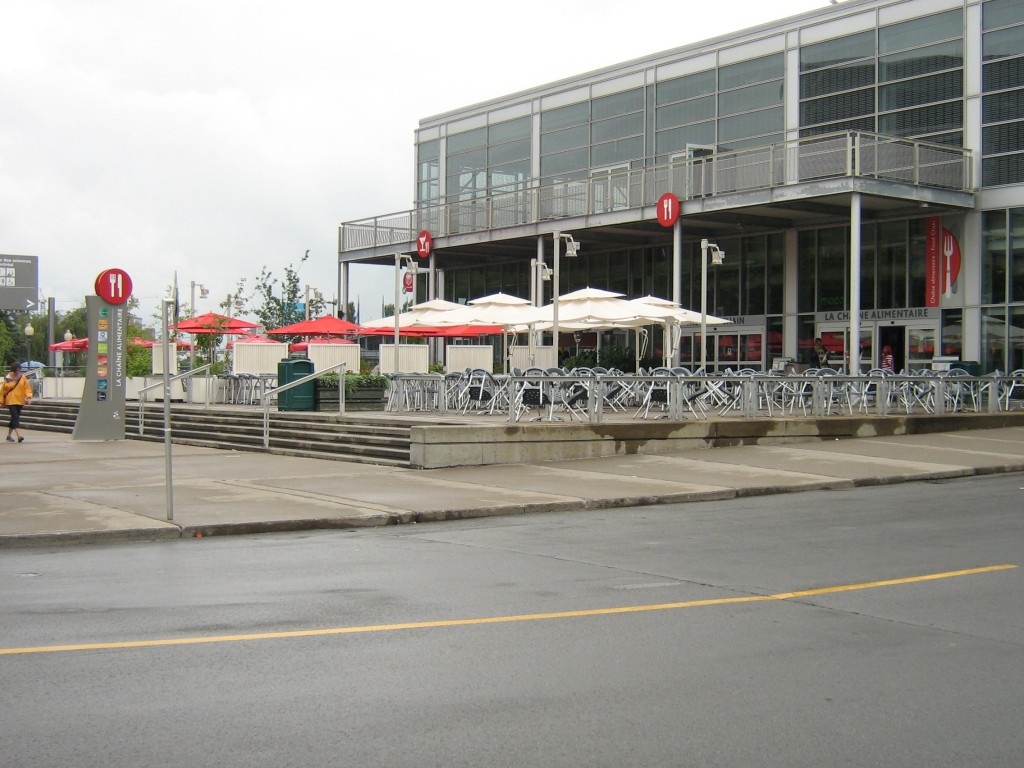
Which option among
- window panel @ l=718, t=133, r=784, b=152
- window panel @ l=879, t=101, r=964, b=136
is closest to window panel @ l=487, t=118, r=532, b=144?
window panel @ l=718, t=133, r=784, b=152

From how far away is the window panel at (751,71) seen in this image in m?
33.0

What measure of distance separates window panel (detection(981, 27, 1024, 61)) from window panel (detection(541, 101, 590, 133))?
13.3m

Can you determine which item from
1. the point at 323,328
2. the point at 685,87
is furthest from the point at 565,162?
the point at 323,328

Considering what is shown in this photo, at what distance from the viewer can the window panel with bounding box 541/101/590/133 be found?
3828 cm

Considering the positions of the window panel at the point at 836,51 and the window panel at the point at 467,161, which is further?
the window panel at the point at 467,161

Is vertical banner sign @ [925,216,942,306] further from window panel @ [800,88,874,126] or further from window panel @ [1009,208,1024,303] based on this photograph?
window panel @ [800,88,874,126]

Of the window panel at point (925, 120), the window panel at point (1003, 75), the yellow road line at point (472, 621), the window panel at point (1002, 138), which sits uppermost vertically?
the window panel at point (1003, 75)

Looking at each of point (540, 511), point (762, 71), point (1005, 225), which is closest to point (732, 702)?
point (540, 511)

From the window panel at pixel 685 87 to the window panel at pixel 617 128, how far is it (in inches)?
39.3

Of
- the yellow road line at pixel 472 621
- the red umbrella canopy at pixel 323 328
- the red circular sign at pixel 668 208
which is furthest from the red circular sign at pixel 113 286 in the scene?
the yellow road line at pixel 472 621

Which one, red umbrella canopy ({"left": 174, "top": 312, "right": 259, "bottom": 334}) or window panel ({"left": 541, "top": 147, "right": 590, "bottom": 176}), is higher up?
window panel ({"left": 541, "top": 147, "right": 590, "bottom": 176})

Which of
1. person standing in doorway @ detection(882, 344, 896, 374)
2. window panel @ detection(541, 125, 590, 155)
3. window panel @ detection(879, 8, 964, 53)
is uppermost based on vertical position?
window panel @ detection(879, 8, 964, 53)

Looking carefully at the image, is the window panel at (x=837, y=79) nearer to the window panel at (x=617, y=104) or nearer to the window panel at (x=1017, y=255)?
the window panel at (x=1017, y=255)

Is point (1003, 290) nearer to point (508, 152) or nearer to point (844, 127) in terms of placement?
point (844, 127)
